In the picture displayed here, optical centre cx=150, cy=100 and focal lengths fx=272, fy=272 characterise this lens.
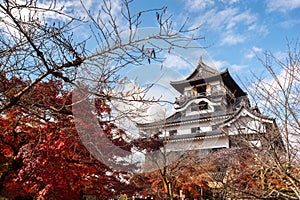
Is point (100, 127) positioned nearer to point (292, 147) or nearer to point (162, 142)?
point (292, 147)

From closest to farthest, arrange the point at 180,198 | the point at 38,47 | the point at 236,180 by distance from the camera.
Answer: the point at 38,47
the point at 236,180
the point at 180,198

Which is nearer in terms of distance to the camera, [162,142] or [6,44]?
[6,44]

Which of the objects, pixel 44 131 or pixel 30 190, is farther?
pixel 30 190

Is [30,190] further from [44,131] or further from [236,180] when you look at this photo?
[236,180]

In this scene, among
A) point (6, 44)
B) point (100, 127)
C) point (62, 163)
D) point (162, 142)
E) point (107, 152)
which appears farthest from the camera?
point (162, 142)

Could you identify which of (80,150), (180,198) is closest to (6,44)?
(80,150)

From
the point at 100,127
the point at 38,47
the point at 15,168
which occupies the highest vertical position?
the point at 38,47

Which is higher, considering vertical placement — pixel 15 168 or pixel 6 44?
pixel 6 44

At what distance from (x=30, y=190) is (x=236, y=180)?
542 cm

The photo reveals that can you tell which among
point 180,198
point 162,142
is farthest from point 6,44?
point 180,198

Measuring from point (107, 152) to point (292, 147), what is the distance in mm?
2874

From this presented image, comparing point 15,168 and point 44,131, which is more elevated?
point 44,131

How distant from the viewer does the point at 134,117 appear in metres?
2.73

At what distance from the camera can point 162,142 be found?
8.63 m
